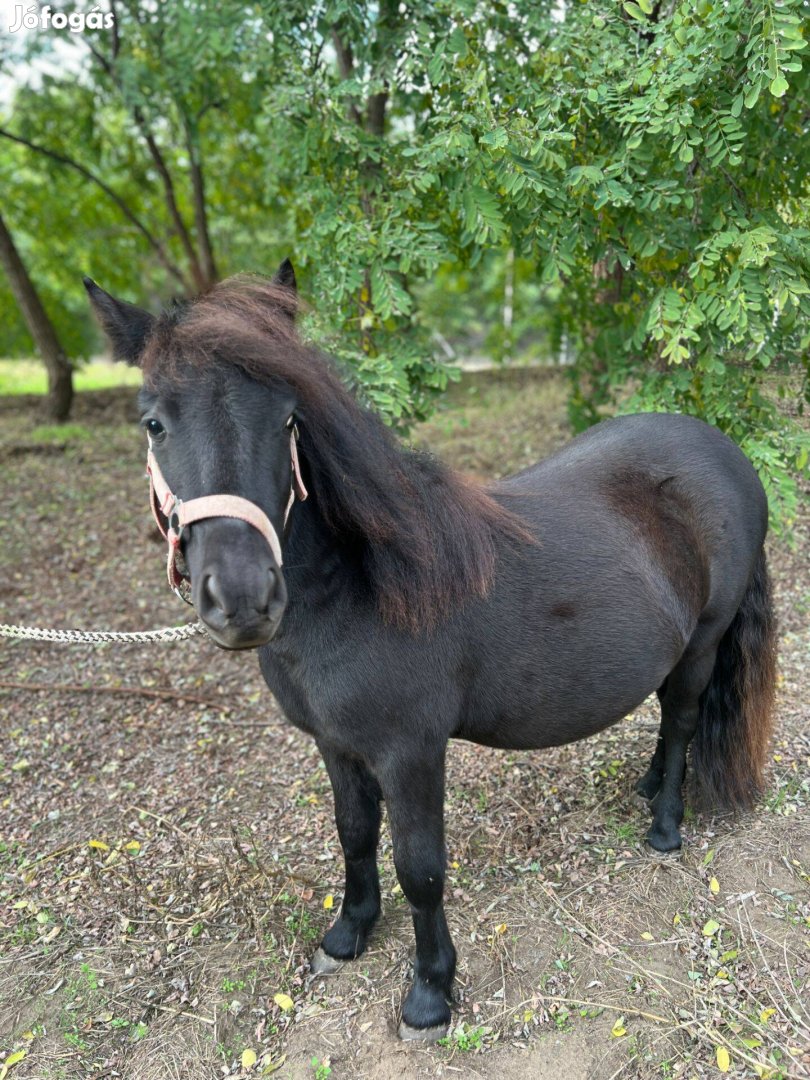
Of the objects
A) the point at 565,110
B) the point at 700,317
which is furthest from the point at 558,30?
the point at 700,317

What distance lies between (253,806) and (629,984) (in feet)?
5.89

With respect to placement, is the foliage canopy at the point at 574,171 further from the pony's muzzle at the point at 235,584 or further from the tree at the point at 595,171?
the pony's muzzle at the point at 235,584

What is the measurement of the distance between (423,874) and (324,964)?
0.72 m

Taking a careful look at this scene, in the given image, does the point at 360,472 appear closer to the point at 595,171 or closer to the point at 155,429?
the point at 155,429

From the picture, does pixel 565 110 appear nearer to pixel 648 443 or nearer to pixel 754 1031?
pixel 648 443

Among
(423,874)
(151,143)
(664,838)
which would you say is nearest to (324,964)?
(423,874)

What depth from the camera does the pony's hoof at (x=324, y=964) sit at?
2744 mm

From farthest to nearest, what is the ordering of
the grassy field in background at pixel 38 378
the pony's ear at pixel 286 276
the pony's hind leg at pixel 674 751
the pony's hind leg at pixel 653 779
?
the grassy field in background at pixel 38 378
the pony's hind leg at pixel 653 779
the pony's hind leg at pixel 674 751
the pony's ear at pixel 286 276

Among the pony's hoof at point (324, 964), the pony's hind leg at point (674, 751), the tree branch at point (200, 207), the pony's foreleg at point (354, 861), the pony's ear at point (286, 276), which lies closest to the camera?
the pony's ear at point (286, 276)

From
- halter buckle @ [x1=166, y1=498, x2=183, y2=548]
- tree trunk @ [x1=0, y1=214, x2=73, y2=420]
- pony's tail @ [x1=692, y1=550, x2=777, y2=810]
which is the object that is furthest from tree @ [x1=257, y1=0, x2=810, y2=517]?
tree trunk @ [x1=0, y1=214, x2=73, y2=420]

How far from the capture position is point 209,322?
5.91 ft

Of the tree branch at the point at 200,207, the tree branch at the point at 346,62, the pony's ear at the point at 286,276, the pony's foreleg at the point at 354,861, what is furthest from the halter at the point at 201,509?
the tree branch at the point at 200,207

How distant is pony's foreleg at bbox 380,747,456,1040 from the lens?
7.41 ft

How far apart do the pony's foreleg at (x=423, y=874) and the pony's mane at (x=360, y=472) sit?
451mm
